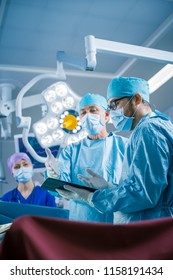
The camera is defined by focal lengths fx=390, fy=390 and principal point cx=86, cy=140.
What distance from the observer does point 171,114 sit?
577cm

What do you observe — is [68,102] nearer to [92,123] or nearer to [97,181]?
[92,123]

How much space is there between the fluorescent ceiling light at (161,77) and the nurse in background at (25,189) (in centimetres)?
200

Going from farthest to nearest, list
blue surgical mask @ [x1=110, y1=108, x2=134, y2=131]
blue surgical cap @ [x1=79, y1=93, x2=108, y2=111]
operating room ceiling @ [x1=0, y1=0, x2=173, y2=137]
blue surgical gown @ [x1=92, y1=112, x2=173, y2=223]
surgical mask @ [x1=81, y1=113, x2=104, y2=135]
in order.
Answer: operating room ceiling @ [x1=0, y1=0, x2=173, y2=137] < blue surgical cap @ [x1=79, y1=93, x2=108, y2=111] < surgical mask @ [x1=81, y1=113, x2=104, y2=135] < blue surgical mask @ [x1=110, y1=108, x2=134, y2=131] < blue surgical gown @ [x1=92, y1=112, x2=173, y2=223]

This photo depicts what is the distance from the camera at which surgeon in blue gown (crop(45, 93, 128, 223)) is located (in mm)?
2539

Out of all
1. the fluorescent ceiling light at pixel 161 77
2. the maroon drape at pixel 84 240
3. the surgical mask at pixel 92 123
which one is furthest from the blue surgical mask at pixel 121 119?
the fluorescent ceiling light at pixel 161 77

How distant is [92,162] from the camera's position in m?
2.71

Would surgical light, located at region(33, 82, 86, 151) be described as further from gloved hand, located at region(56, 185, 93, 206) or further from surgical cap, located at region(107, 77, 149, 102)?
→ gloved hand, located at region(56, 185, 93, 206)

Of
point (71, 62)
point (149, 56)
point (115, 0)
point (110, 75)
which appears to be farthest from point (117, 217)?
point (110, 75)

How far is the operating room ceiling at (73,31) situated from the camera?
11.1ft

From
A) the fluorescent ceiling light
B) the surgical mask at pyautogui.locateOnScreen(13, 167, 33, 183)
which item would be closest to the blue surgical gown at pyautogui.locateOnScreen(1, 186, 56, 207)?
the surgical mask at pyautogui.locateOnScreen(13, 167, 33, 183)

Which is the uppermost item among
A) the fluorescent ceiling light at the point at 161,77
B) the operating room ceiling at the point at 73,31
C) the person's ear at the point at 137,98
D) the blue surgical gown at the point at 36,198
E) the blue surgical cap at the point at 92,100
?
the operating room ceiling at the point at 73,31

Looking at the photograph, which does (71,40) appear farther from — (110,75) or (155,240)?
(155,240)

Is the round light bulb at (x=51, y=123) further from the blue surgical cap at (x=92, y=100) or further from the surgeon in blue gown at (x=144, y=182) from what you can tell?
the surgeon in blue gown at (x=144, y=182)

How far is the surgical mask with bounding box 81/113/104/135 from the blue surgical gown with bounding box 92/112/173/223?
896 millimetres
